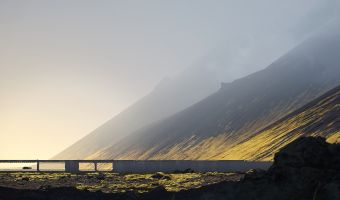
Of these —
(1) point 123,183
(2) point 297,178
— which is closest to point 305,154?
(2) point 297,178

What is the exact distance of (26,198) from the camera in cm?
3541

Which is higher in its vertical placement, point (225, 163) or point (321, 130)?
point (321, 130)

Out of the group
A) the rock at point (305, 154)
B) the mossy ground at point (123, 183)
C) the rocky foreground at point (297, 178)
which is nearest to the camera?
the rocky foreground at point (297, 178)

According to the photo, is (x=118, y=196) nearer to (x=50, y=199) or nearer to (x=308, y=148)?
(x=50, y=199)

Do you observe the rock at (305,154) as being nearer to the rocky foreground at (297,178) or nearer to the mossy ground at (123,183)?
the rocky foreground at (297,178)

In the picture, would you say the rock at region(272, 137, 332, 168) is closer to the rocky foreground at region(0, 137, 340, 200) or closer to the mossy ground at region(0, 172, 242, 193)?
the rocky foreground at region(0, 137, 340, 200)

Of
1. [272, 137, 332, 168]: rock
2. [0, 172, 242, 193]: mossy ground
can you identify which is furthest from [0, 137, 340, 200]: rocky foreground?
[0, 172, 242, 193]: mossy ground

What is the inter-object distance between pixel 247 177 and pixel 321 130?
173 metres

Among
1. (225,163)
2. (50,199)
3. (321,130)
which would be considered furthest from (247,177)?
(321,130)

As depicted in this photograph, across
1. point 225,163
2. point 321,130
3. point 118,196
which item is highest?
point 321,130

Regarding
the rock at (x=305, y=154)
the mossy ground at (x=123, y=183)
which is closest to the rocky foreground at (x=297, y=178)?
the rock at (x=305, y=154)

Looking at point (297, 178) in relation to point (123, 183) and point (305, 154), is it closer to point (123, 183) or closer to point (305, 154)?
point (305, 154)

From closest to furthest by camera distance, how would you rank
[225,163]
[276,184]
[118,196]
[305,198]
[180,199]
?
1. [305,198]
2. [276,184]
3. [180,199]
4. [118,196]
5. [225,163]

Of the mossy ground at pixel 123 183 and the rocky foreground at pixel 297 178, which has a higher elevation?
the mossy ground at pixel 123 183
